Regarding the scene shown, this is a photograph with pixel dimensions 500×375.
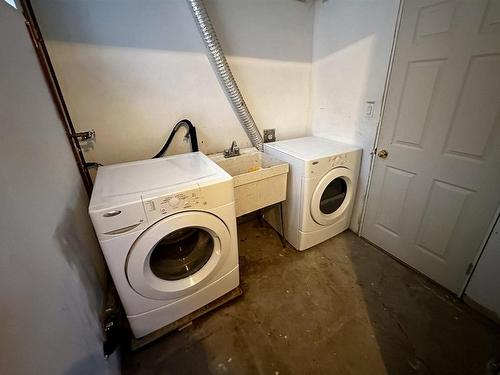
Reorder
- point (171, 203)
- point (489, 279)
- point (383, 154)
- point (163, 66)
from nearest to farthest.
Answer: point (171, 203) → point (489, 279) → point (163, 66) → point (383, 154)

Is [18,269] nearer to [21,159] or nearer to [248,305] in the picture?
[21,159]

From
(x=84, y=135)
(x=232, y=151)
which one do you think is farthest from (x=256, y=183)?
(x=84, y=135)

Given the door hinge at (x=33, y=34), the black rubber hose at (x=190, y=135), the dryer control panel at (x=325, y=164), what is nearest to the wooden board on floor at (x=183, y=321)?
the dryer control panel at (x=325, y=164)

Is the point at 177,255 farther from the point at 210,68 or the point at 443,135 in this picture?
the point at 443,135

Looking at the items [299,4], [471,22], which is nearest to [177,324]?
[471,22]

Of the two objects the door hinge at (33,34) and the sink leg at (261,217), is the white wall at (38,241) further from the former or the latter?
the sink leg at (261,217)

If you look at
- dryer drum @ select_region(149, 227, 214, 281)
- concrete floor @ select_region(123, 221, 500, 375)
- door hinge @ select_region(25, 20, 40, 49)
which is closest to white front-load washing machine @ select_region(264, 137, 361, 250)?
concrete floor @ select_region(123, 221, 500, 375)

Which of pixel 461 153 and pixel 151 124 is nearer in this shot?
pixel 461 153

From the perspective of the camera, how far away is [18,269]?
548mm

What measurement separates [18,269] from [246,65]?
A: 1831 millimetres

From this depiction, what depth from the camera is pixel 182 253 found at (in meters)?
1.31

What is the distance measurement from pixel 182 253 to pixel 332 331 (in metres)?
1.00

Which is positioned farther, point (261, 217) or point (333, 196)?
point (261, 217)

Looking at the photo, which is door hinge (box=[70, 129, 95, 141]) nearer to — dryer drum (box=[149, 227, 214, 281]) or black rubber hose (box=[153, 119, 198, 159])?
black rubber hose (box=[153, 119, 198, 159])
